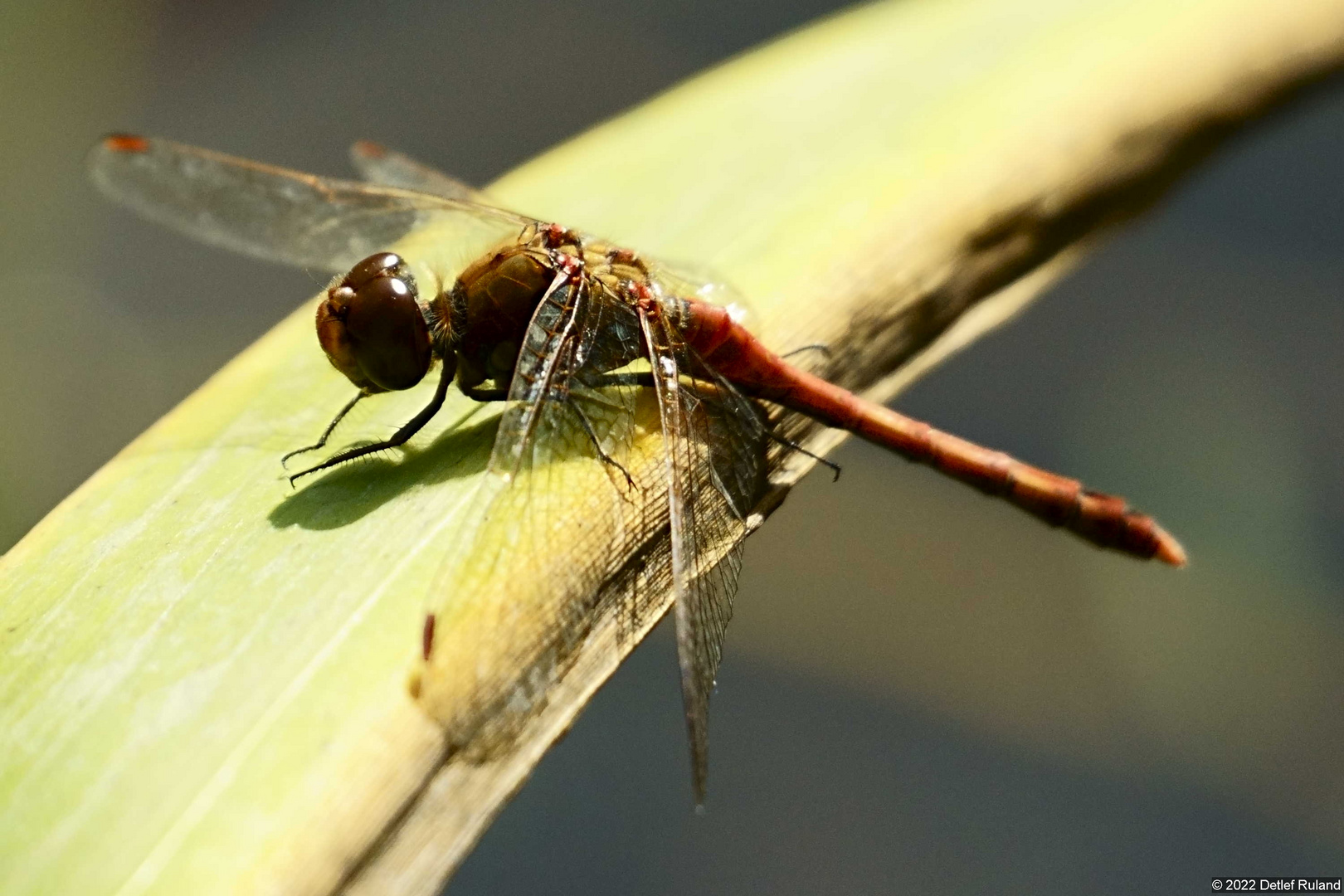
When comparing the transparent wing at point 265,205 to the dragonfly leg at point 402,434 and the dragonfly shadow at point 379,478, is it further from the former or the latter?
the dragonfly shadow at point 379,478

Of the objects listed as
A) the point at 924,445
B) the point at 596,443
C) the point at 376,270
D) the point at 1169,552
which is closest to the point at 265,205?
the point at 376,270

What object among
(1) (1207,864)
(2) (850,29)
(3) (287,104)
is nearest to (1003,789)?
(1) (1207,864)

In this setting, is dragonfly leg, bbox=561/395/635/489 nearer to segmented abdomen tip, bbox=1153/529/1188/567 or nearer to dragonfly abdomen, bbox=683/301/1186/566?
dragonfly abdomen, bbox=683/301/1186/566

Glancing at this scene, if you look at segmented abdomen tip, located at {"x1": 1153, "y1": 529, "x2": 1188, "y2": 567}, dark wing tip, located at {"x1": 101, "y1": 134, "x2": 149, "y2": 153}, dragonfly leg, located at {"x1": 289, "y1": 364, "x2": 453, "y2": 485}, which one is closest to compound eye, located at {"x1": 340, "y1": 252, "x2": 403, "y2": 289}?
dragonfly leg, located at {"x1": 289, "y1": 364, "x2": 453, "y2": 485}

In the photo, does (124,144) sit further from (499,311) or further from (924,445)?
(924,445)

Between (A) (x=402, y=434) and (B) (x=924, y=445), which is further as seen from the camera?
(B) (x=924, y=445)

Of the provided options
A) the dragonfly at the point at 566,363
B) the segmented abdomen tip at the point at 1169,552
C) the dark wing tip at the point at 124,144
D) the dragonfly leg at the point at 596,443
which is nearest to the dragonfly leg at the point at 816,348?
the dragonfly at the point at 566,363

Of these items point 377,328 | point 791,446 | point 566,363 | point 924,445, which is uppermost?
point 924,445

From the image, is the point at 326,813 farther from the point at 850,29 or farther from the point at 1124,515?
the point at 850,29
